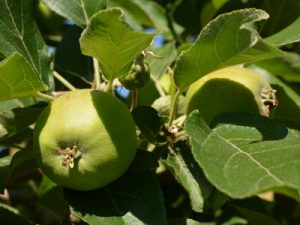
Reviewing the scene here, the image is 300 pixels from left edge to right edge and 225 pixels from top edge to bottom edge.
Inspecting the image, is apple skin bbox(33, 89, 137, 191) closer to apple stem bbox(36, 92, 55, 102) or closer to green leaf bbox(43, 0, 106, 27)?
apple stem bbox(36, 92, 55, 102)

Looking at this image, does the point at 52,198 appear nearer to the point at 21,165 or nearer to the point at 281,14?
the point at 21,165

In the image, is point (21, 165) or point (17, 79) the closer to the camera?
point (17, 79)

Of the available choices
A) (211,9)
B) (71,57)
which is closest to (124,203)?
(71,57)

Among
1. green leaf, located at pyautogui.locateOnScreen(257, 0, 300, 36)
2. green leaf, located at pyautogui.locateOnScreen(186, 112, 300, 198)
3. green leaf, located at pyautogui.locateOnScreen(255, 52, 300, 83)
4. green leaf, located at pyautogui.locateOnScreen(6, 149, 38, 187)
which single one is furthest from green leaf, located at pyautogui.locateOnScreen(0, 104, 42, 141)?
green leaf, located at pyautogui.locateOnScreen(257, 0, 300, 36)

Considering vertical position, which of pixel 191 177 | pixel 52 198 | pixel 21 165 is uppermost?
pixel 191 177

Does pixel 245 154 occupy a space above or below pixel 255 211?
above

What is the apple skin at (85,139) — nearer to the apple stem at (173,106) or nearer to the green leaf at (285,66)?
the apple stem at (173,106)

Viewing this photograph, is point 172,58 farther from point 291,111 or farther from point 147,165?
point 147,165
